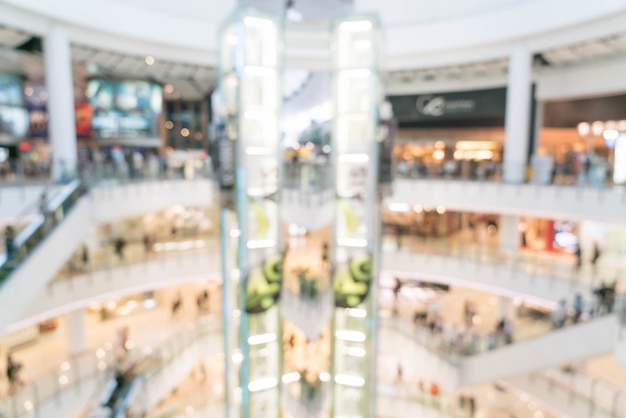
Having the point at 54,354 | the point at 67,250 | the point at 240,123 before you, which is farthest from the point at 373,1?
the point at 54,354

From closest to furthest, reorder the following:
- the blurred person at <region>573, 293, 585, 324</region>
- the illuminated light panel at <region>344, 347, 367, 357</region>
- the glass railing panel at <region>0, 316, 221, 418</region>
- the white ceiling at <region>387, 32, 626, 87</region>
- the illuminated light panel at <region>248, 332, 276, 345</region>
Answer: the glass railing panel at <region>0, 316, 221, 418</region>, the blurred person at <region>573, 293, 585, 324</region>, the illuminated light panel at <region>248, 332, 276, 345</region>, the illuminated light panel at <region>344, 347, 367, 357</region>, the white ceiling at <region>387, 32, 626, 87</region>

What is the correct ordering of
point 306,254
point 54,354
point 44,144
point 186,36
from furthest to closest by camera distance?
point 44,144 → point 306,254 → point 186,36 → point 54,354

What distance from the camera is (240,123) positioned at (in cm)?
873

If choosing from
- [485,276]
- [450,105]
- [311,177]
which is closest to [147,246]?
[311,177]

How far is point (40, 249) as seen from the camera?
7.80m

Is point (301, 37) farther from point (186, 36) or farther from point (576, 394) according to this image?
point (576, 394)

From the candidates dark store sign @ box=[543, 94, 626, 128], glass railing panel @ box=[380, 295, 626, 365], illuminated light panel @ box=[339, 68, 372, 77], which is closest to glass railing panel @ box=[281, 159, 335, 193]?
illuminated light panel @ box=[339, 68, 372, 77]

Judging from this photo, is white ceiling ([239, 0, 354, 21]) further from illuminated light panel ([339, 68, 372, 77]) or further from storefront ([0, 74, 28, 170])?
storefront ([0, 74, 28, 170])

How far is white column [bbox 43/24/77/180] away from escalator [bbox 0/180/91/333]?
306cm

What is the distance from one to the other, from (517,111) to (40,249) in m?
13.6

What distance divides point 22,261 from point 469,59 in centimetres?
1388

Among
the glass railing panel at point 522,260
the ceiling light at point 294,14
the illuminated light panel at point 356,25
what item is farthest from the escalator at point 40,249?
the glass railing panel at point 522,260

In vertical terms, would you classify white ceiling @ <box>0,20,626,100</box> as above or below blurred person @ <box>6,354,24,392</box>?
above

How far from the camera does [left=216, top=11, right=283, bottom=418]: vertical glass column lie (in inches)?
345
